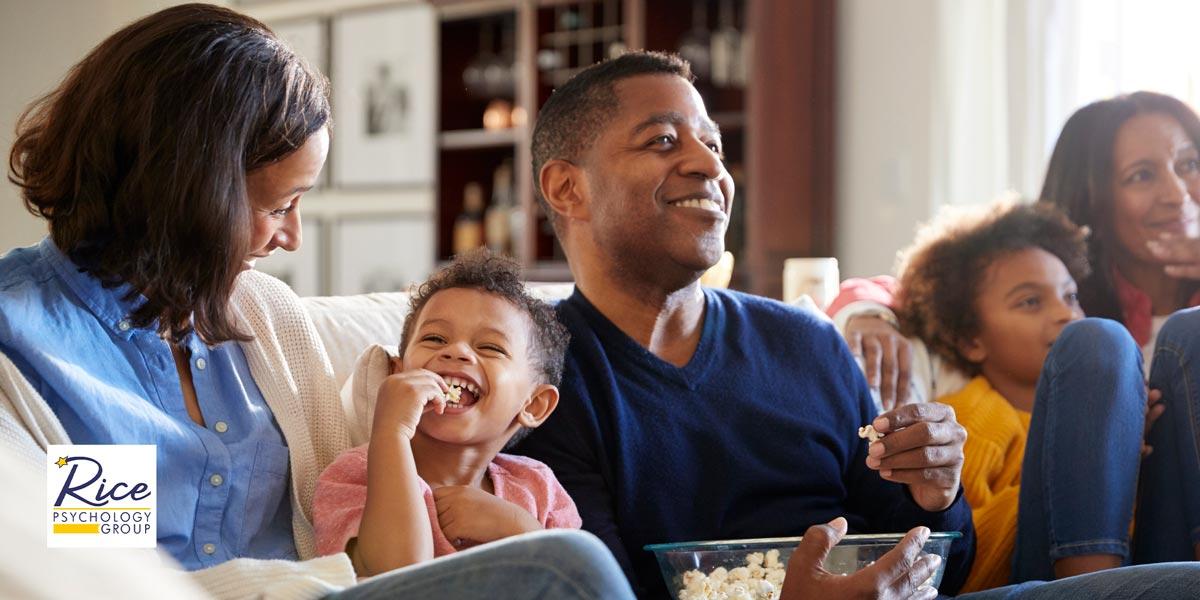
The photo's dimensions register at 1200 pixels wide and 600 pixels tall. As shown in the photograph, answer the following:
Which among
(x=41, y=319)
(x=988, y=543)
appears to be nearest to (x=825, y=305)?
(x=988, y=543)

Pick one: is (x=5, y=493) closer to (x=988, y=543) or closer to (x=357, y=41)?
(x=988, y=543)

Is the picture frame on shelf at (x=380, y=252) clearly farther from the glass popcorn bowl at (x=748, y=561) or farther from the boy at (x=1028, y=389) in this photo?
the glass popcorn bowl at (x=748, y=561)

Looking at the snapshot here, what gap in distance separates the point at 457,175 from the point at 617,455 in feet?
12.9

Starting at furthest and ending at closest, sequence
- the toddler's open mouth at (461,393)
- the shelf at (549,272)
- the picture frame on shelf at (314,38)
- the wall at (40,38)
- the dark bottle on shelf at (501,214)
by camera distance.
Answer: the picture frame on shelf at (314,38)
the wall at (40,38)
the dark bottle on shelf at (501,214)
the shelf at (549,272)
the toddler's open mouth at (461,393)

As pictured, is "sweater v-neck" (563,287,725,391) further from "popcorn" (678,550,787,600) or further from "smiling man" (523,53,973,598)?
"popcorn" (678,550,787,600)

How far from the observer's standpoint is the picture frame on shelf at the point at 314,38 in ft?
20.5

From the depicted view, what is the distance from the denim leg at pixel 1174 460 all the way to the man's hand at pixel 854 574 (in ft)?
2.11

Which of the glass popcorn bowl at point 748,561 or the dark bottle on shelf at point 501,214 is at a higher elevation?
the dark bottle on shelf at point 501,214

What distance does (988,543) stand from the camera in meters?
2.07

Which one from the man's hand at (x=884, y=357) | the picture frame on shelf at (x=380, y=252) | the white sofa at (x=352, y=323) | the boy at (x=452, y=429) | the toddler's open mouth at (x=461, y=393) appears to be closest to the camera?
the boy at (x=452, y=429)

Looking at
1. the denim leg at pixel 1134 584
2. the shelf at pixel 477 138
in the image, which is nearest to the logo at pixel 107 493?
the denim leg at pixel 1134 584

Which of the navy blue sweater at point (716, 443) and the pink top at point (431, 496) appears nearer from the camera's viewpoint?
the pink top at point (431, 496)

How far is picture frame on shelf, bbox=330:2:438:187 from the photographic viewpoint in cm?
592

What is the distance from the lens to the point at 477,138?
540 centimetres
